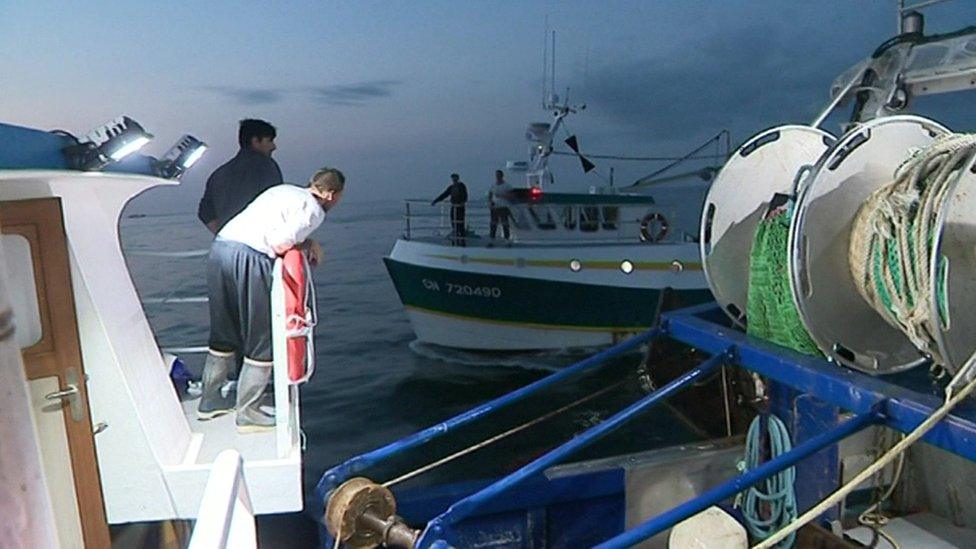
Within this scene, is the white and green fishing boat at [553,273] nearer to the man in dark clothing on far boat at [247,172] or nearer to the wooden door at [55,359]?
the man in dark clothing on far boat at [247,172]

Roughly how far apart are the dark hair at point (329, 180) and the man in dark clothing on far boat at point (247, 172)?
3.26 ft

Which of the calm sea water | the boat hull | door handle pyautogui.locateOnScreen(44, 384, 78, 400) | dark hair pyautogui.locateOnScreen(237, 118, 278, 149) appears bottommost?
the calm sea water

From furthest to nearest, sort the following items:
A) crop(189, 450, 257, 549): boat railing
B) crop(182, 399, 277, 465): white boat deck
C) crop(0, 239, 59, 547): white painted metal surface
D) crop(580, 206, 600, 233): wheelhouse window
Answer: crop(580, 206, 600, 233): wheelhouse window
crop(182, 399, 277, 465): white boat deck
crop(189, 450, 257, 549): boat railing
crop(0, 239, 59, 547): white painted metal surface

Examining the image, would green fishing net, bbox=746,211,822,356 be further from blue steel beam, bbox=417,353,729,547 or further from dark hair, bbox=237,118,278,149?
dark hair, bbox=237,118,278,149

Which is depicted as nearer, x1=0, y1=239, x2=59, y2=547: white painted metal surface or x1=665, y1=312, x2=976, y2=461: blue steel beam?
x1=0, y1=239, x2=59, y2=547: white painted metal surface

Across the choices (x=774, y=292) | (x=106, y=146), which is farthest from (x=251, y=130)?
(x=774, y=292)

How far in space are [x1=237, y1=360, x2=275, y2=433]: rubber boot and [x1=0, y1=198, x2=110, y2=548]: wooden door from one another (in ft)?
3.65

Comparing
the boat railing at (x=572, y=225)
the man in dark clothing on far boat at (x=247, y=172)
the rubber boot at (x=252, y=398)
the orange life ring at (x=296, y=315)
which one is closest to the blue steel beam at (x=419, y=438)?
the orange life ring at (x=296, y=315)

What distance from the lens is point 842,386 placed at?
11.4 feet

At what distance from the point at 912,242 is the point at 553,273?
1103 centimetres

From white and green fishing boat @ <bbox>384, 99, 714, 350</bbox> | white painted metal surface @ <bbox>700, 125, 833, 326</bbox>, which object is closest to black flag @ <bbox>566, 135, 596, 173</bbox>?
white and green fishing boat @ <bbox>384, 99, 714, 350</bbox>

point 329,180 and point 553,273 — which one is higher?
point 329,180

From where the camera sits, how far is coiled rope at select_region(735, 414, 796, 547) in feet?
13.4

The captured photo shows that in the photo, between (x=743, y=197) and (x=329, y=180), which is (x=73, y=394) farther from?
(x=743, y=197)
